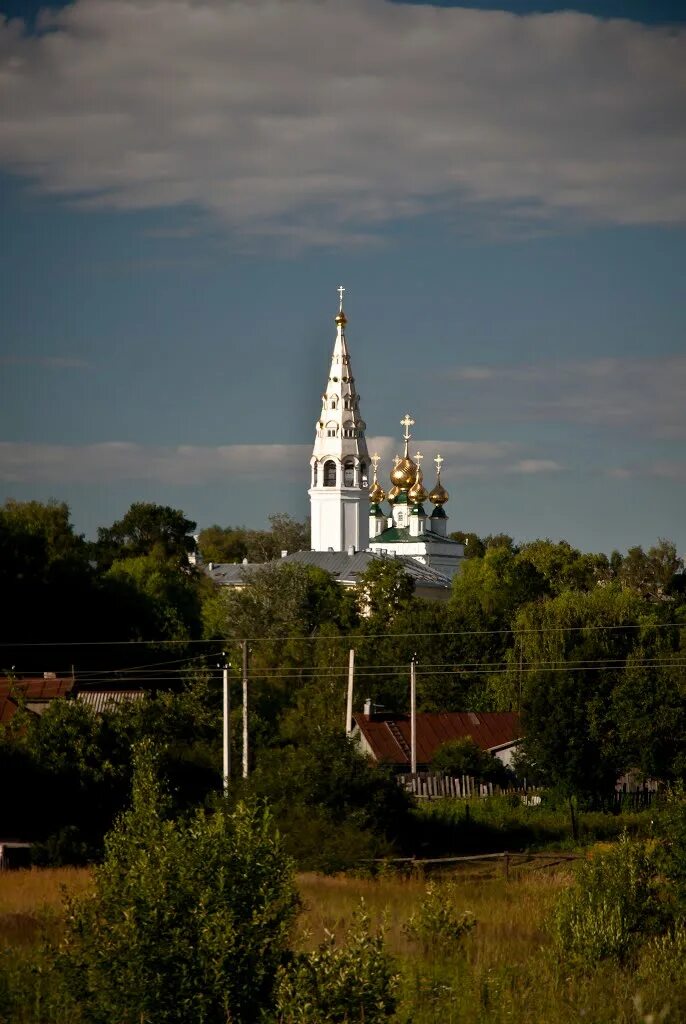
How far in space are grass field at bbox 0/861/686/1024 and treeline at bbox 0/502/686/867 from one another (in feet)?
10.9

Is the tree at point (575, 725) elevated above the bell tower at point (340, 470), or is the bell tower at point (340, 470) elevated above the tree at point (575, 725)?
the bell tower at point (340, 470)

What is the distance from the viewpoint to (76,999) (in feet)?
54.7

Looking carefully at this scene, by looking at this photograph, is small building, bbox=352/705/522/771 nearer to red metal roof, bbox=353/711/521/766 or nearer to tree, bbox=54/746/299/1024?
red metal roof, bbox=353/711/521/766

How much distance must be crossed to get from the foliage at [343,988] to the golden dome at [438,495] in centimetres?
13283

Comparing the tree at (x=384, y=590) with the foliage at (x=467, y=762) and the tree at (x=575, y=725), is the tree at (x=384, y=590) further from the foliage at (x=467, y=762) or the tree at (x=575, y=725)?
the foliage at (x=467, y=762)

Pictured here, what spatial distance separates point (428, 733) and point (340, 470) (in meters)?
86.6

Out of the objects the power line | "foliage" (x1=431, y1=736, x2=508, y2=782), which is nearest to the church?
the power line

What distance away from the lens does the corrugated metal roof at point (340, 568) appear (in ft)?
380

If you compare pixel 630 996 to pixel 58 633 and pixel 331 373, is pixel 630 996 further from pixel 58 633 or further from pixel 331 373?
pixel 331 373

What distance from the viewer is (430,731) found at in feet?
166

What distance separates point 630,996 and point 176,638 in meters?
46.5

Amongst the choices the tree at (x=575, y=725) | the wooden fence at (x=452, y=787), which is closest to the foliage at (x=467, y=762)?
the wooden fence at (x=452, y=787)

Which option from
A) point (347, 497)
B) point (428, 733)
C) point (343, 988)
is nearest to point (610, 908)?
point (343, 988)

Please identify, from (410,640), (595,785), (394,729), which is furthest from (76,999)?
(410,640)
